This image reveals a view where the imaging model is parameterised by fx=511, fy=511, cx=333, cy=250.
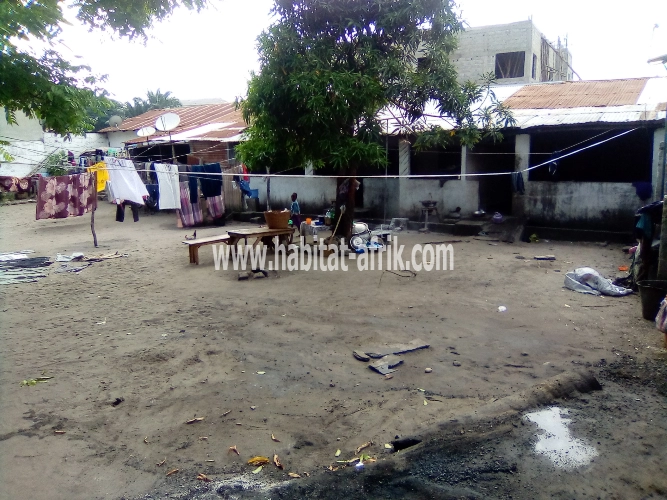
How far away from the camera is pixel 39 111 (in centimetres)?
443

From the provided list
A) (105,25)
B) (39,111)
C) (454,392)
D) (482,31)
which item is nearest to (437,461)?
(454,392)

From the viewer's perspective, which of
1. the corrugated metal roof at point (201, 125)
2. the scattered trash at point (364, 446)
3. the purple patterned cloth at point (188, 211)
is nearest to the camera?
the scattered trash at point (364, 446)

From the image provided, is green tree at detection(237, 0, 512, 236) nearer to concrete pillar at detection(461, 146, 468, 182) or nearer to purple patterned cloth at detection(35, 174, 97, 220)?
concrete pillar at detection(461, 146, 468, 182)

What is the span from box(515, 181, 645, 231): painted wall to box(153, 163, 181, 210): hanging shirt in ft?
29.5

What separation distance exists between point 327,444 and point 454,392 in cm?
142

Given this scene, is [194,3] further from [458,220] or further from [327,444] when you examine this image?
[458,220]

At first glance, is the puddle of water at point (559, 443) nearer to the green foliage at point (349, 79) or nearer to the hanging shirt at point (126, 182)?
the green foliage at point (349, 79)

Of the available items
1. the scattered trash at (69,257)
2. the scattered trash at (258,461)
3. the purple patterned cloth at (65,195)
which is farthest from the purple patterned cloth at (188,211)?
the scattered trash at (258,461)

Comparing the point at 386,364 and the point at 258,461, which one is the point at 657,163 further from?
the point at 258,461

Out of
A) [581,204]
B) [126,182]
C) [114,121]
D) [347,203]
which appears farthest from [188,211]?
[114,121]

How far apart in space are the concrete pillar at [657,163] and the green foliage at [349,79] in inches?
148

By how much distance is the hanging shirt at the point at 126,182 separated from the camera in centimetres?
1242

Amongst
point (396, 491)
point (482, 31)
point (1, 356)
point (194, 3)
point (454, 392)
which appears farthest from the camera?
point (482, 31)

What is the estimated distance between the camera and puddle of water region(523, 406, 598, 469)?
3.58 meters
